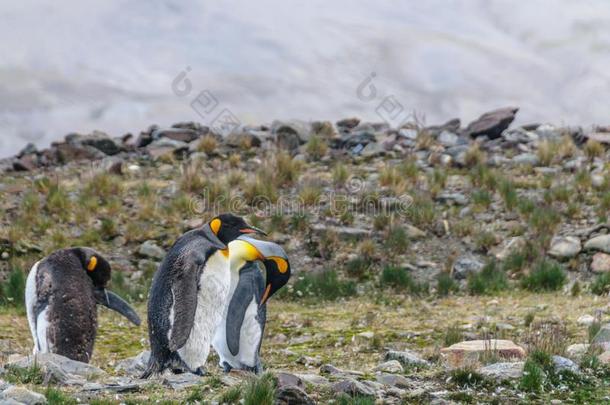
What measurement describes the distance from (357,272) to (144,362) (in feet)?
20.2

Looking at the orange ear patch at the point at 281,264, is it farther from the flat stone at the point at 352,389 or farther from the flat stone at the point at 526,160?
the flat stone at the point at 526,160

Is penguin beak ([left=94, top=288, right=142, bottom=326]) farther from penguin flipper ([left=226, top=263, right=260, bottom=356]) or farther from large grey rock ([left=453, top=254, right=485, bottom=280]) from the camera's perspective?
large grey rock ([left=453, top=254, right=485, bottom=280])

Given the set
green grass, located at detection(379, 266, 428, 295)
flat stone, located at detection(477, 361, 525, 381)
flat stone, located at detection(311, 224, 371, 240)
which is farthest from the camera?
flat stone, located at detection(311, 224, 371, 240)

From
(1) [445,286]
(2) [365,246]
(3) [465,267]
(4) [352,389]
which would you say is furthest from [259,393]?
(2) [365,246]

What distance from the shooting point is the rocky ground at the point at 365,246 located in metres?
6.45

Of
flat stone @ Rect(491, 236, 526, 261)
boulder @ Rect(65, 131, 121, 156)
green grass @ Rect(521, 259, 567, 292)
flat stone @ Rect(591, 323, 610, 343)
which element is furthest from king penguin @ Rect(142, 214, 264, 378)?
boulder @ Rect(65, 131, 121, 156)

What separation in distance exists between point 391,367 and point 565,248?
7245 mm

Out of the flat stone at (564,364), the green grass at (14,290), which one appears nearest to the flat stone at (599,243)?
the flat stone at (564,364)

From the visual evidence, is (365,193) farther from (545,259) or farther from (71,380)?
(71,380)

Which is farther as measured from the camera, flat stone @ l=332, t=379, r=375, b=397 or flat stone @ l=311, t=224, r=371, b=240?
flat stone @ l=311, t=224, r=371, b=240

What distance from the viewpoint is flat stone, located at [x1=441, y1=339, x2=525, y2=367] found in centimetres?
749

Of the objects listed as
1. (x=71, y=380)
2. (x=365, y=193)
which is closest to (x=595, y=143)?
(x=365, y=193)

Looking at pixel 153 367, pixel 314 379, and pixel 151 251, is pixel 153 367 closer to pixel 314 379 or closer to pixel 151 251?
pixel 314 379

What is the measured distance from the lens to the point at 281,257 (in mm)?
7551
